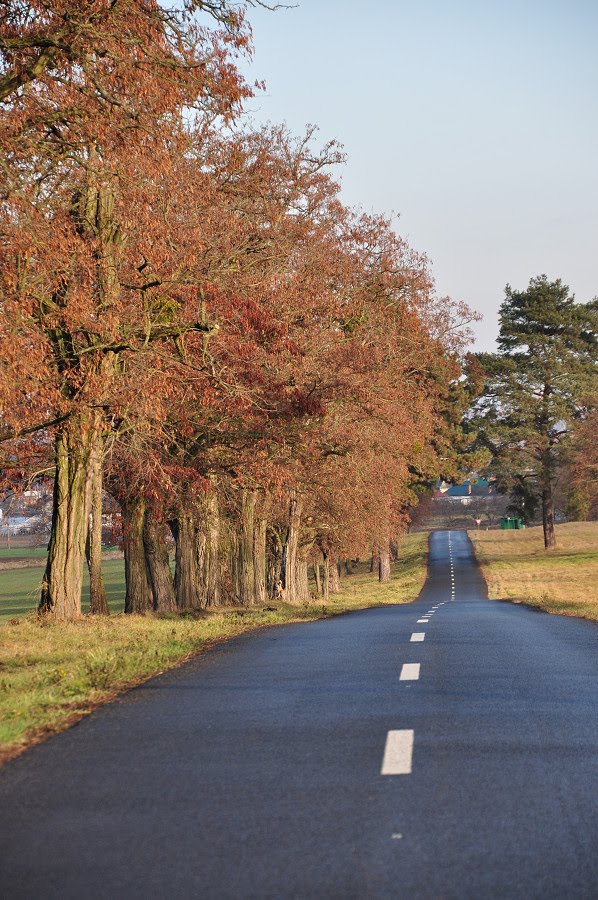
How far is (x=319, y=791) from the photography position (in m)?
6.89

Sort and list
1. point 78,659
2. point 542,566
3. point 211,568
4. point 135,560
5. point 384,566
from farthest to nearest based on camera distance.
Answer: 1. point 542,566
2. point 384,566
3. point 211,568
4. point 135,560
5. point 78,659

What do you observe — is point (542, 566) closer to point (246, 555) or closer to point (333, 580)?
point (333, 580)

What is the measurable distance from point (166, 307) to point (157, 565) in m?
13.1

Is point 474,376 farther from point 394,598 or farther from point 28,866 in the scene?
point 28,866

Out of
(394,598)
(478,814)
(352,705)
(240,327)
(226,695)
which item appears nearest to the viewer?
(478,814)

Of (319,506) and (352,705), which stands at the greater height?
(319,506)

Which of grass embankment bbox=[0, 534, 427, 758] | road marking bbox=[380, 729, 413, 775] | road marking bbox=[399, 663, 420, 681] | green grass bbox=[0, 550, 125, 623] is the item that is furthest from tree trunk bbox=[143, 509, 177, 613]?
green grass bbox=[0, 550, 125, 623]

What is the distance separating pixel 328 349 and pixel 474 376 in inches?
1871

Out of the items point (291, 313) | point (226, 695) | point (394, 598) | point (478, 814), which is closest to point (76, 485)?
point (291, 313)

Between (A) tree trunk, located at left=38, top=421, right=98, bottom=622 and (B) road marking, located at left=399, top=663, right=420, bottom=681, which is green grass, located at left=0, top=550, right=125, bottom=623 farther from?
(B) road marking, located at left=399, top=663, right=420, bottom=681

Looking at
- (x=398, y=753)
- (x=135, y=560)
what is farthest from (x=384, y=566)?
(x=398, y=753)

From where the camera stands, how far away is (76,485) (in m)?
22.4

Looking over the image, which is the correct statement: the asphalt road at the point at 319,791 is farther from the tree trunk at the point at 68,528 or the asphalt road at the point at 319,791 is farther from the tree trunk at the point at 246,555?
the tree trunk at the point at 246,555

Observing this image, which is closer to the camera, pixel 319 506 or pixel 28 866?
pixel 28 866
